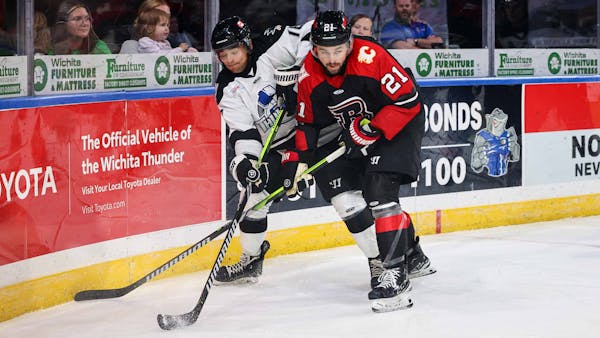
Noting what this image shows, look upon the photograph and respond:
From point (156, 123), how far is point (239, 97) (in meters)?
0.55

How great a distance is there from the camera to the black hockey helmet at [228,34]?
502 centimetres

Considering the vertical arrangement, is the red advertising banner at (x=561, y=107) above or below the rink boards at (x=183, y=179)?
above

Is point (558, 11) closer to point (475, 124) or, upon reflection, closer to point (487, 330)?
point (475, 124)

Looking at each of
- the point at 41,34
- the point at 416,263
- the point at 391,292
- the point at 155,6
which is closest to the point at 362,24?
the point at 155,6

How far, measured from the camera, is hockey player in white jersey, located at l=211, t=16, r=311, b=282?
511 cm

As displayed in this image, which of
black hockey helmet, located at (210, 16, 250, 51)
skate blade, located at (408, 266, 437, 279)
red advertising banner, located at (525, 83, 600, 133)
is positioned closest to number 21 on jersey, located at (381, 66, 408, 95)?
black hockey helmet, located at (210, 16, 250, 51)

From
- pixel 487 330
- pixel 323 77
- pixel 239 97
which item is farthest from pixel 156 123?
pixel 487 330

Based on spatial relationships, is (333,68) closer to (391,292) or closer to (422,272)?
(391,292)

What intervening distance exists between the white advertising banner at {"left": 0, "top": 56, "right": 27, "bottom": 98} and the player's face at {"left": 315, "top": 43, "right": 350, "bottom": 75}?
123 cm

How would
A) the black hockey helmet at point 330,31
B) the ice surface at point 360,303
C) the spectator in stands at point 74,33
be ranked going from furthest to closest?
the spectator in stands at point 74,33 → the black hockey helmet at point 330,31 → the ice surface at point 360,303

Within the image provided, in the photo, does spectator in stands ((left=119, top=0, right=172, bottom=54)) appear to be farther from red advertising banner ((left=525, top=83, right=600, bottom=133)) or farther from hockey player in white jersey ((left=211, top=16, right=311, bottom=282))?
red advertising banner ((left=525, top=83, right=600, bottom=133))

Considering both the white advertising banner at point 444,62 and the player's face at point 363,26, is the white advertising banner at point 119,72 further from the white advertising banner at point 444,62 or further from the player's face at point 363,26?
the white advertising banner at point 444,62

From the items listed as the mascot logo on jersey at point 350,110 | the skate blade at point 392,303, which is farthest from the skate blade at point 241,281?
the mascot logo on jersey at point 350,110

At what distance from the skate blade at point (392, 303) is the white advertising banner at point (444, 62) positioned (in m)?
2.28
